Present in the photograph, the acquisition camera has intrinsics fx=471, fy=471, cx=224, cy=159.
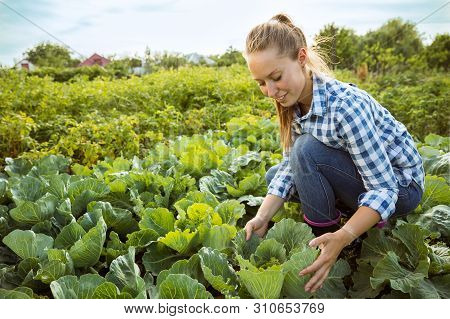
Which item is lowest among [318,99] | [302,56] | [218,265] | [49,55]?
[218,265]

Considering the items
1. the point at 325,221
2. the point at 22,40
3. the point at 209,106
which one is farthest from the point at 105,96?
the point at 325,221

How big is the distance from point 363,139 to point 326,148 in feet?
0.61

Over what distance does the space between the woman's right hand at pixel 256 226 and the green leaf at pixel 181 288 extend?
40 cm

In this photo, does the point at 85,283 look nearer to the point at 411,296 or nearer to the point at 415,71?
the point at 411,296

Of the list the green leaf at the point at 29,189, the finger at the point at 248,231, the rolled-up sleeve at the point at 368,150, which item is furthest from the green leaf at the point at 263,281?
the green leaf at the point at 29,189

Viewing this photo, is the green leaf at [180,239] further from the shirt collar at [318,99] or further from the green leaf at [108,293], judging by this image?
the shirt collar at [318,99]

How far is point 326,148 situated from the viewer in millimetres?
1736

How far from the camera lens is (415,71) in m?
7.07

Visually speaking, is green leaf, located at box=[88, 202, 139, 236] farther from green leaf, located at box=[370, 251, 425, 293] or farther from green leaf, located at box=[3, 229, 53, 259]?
green leaf, located at box=[370, 251, 425, 293]

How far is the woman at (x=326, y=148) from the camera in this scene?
5.05 feet

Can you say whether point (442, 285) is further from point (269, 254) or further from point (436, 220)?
point (269, 254)

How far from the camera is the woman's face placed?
63.2 inches

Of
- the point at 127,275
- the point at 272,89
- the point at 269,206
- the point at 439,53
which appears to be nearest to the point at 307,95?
the point at 272,89

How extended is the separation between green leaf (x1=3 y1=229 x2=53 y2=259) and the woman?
31.1 inches
